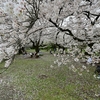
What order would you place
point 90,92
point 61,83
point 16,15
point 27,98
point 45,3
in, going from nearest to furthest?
point 16,15 < point 45,3 < point 27,98 < point 90,92 < point 61,83

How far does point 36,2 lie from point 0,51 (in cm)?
179

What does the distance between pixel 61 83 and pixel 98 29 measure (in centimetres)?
408

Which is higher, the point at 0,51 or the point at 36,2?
the point at 36,2

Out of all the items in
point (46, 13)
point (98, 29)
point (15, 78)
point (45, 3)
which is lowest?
point (15, 78)

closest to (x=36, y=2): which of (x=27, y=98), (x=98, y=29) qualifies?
(x=27, y=98)

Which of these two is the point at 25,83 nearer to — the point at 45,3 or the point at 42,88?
the point at 42,88

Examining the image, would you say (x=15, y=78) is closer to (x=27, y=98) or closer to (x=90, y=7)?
(x=27, y=98)

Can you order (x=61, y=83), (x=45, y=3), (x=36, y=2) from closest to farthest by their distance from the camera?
(x=36, y=2), (x=45, y=3), (x=61, y=83)

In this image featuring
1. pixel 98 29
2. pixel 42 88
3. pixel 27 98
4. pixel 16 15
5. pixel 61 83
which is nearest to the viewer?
pixel 16 15

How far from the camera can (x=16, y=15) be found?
4277 millimetres

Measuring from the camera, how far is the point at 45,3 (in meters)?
5.63

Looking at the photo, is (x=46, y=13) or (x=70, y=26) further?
(x=70, y=26)

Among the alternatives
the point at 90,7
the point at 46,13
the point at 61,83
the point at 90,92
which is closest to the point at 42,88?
the point at 61,83

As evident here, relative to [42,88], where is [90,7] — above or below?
above
